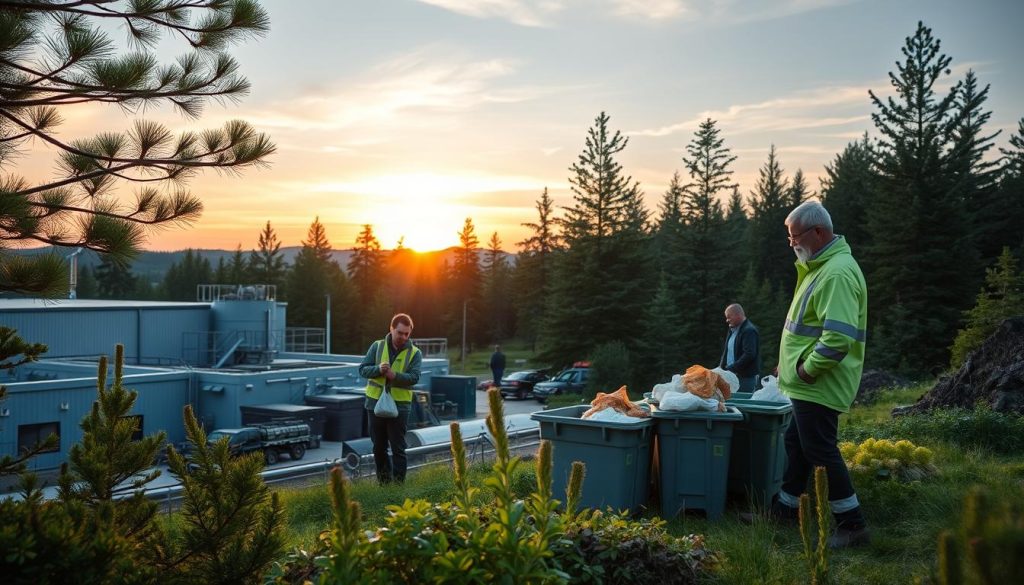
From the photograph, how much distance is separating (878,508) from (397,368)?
17.2 feet

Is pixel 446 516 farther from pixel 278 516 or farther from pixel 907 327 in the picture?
pixel 907 327

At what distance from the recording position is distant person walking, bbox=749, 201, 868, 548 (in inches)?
218

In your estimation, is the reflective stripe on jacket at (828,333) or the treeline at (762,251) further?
the treeline at (762,251)

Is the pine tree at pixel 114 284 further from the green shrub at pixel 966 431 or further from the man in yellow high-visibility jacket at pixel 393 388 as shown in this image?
the green shrub at pixel 966 431

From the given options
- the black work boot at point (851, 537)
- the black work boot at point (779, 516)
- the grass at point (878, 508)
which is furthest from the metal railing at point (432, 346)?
the black work boot at point (851, 537)

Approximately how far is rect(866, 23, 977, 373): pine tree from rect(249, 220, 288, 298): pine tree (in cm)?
6157

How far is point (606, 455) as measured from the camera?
21.5 feet

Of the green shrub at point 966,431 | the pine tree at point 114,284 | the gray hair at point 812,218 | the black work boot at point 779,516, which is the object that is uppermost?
the pine tree at point 114,284

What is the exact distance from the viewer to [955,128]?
1684 inches

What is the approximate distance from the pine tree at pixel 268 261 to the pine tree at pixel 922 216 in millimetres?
61575

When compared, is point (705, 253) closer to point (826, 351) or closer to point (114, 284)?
point (826, 351)

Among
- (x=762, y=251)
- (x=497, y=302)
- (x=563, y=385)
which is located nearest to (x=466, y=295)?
(x=497, y=302)

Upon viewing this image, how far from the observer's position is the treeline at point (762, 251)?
41312mm

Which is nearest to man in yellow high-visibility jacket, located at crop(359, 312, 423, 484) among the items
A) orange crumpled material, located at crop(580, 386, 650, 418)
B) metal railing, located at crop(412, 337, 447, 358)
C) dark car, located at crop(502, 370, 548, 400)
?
orange crumpled material, located at crop(580, 386, 650, 418)
